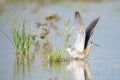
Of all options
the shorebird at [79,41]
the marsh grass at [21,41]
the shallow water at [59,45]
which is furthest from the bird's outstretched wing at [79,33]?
the marsh grass at [21,41]

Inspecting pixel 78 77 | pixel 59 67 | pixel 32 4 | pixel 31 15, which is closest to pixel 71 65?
pixel 59 67

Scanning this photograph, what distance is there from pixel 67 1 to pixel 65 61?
13572 millimetres

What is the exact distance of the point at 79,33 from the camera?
14000 mm

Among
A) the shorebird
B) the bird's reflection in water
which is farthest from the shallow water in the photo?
the shorebird

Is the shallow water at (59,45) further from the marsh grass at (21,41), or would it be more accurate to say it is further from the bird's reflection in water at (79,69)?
the marsh grass at (21,41)

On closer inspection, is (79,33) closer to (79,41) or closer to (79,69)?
(79,41)

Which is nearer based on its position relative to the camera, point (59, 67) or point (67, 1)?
point (59, 67)

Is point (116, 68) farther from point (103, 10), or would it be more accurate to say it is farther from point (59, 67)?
point (103, 10)

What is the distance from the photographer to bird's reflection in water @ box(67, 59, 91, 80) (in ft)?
38.7

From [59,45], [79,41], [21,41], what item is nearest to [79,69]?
[79,41]

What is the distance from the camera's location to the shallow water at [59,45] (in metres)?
12.1

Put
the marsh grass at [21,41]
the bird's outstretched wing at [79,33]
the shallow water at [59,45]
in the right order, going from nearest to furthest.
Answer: the shallow water at [59,45], the marsh grass at [21,41], the bird's outstretched wing at [79,33]

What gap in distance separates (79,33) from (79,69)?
144cm

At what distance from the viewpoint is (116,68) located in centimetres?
1248
